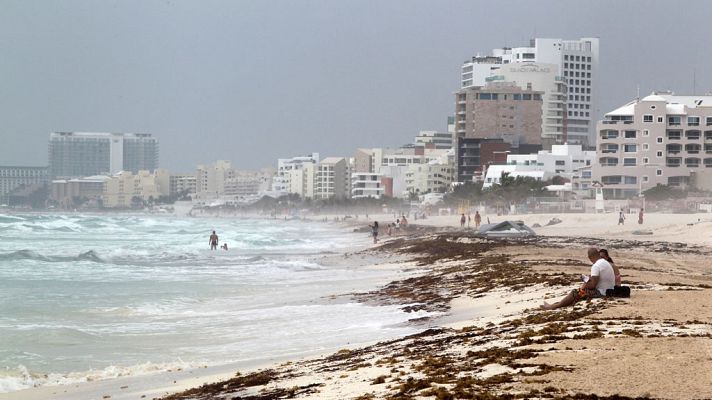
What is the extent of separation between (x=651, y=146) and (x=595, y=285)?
85.0 m

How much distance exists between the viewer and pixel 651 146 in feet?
A: 313

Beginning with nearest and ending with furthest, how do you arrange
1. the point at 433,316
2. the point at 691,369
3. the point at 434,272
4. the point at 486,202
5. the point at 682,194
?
the point at 691,369, the point at 433,316, the point at 434,272, the point at 682,194, the point at 486,202

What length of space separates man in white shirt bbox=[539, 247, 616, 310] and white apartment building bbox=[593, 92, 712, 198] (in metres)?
80.7

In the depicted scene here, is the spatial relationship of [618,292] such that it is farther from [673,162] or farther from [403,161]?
[403,161]

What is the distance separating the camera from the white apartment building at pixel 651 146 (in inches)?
3686

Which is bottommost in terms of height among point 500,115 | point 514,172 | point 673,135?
point 514,172

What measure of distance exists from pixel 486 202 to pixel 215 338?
315 ft

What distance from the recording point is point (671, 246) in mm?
36688

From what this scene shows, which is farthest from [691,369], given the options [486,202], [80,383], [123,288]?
[486,202]

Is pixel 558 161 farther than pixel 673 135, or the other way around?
pixel 558 161

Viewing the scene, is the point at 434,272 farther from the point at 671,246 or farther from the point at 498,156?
the point at 498,156

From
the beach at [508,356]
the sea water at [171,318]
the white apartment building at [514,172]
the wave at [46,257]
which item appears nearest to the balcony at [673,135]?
the white apartment building at [514,172]

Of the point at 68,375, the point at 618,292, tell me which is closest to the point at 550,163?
the point at 618,292

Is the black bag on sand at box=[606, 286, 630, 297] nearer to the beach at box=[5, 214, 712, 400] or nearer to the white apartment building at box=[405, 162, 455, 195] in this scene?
the beach at box=[5, 214, 712, 400]
